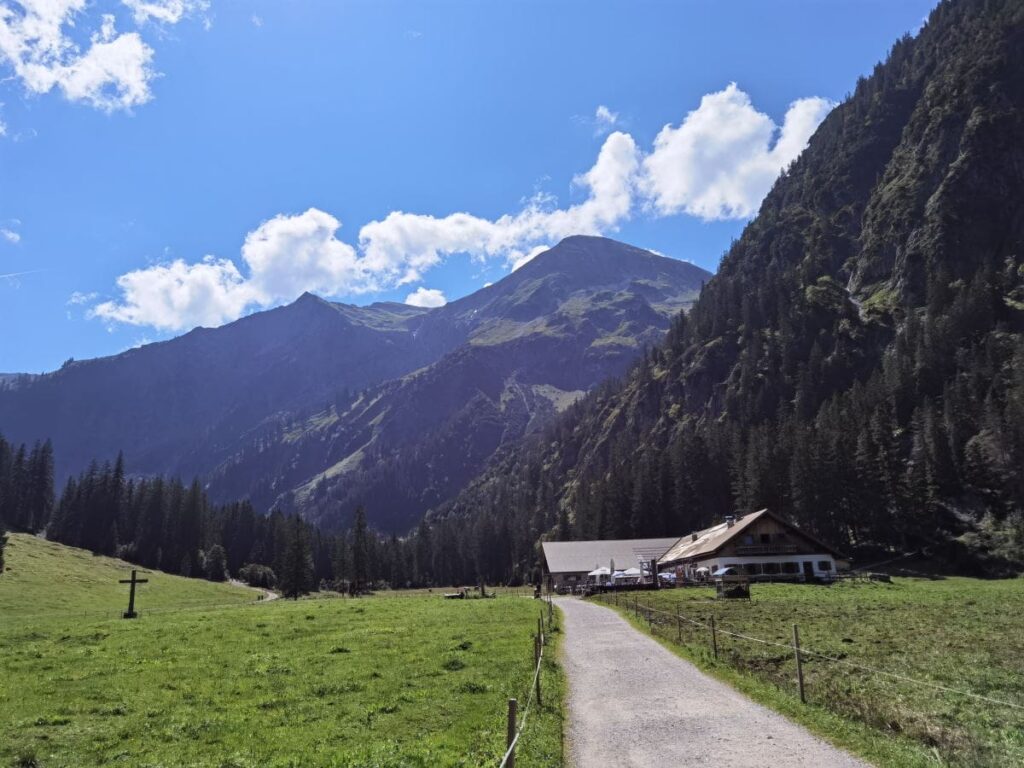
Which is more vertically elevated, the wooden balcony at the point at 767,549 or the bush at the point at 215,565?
the wooden balcony at the point at 767,549

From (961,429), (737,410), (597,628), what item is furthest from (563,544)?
(737,410)

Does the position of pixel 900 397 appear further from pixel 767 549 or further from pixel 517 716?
pixel 517 716

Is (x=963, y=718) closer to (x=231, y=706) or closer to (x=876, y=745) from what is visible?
(x=876, y=745)

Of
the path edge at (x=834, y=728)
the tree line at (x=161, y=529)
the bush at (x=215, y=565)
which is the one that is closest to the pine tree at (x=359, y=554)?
the tree line at (x=161, y=529)

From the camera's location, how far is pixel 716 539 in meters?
88.7

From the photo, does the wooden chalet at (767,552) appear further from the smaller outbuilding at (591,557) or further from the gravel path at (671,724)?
the gravel path at (671,724)

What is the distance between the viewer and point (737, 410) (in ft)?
591

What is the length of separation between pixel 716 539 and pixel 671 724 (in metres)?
77.6

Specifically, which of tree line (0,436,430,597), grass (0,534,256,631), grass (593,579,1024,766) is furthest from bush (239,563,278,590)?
grass (593,579,1024,766)

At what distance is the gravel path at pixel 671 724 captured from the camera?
13203mm

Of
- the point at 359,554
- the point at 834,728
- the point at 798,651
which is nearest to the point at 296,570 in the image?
the point at 359,554

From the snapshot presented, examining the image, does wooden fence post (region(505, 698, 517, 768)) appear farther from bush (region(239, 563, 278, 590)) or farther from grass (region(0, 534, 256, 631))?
bush (region(239, 563, 278, 590))

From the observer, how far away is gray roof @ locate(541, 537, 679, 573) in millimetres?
103750

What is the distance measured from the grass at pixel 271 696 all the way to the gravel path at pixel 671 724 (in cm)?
102
